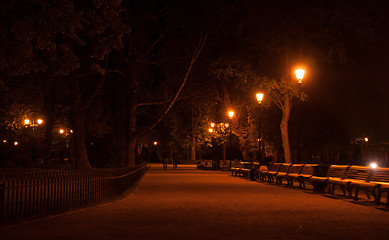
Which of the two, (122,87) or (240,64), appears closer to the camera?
(240,64)

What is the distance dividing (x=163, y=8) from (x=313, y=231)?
81.4 feet

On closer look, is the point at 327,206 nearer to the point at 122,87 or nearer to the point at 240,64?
the point at 240,64

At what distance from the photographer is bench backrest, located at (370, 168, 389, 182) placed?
1405 centimetres

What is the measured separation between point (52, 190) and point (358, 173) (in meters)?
9.80

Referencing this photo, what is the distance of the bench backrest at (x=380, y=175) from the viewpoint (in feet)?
46.1

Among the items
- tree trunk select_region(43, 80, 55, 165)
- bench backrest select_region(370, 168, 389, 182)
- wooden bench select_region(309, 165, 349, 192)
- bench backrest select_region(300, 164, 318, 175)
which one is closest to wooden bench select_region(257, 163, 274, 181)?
bench backrest select_region(300, 164, 318, 175)

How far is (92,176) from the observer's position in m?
14.3

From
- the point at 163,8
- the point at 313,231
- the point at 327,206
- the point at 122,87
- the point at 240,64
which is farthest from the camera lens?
the point at 122,87

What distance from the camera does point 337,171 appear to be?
717 inches

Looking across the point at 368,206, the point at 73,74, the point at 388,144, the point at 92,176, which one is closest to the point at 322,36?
the point at 73,74

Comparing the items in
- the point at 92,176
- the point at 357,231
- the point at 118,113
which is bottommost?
the point at 357,231

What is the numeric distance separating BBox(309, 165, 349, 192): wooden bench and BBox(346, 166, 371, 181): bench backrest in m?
0.38

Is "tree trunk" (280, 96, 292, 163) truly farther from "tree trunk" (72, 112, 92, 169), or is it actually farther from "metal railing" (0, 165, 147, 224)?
"metal railing" (0, 165, 147, 224)

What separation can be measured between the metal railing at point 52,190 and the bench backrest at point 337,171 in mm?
8046
